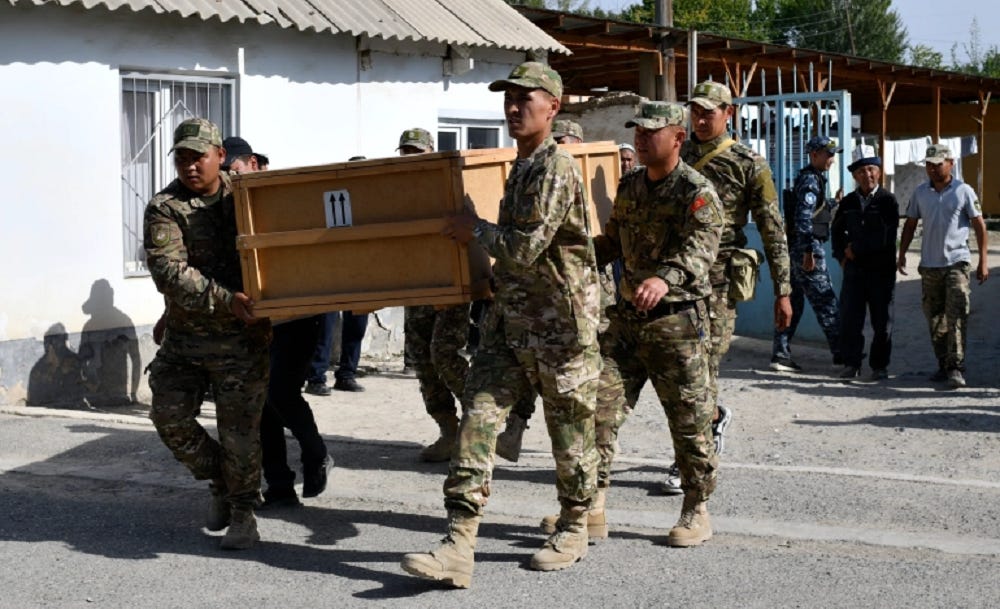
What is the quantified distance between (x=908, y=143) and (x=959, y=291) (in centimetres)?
2036

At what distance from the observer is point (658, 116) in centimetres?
571

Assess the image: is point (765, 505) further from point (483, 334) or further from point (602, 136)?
point (602, 136)

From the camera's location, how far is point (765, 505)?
6.63 metres

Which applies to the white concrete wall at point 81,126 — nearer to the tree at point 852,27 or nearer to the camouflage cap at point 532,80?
the camouflage cap at point 532,80

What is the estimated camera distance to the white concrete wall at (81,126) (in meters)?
9.71

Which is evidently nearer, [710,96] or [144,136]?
[710,96]

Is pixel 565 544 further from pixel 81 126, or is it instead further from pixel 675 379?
pixel 81 126

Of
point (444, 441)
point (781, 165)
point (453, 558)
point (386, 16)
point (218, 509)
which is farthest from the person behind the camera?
point (781, 165)

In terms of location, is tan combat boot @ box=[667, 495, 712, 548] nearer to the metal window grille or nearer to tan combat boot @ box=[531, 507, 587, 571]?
tan combat boot @ box=[531, 507, 587, 571]

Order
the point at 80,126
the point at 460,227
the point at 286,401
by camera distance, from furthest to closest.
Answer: the point at 80,126 → the point at 286,401 → the point at 460,227

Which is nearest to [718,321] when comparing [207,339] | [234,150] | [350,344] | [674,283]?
[674,283]

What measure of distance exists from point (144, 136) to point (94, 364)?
74.6 inches

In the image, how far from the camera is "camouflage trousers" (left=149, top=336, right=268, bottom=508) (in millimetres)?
5902

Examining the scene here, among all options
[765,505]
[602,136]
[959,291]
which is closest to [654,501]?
[765,505]
